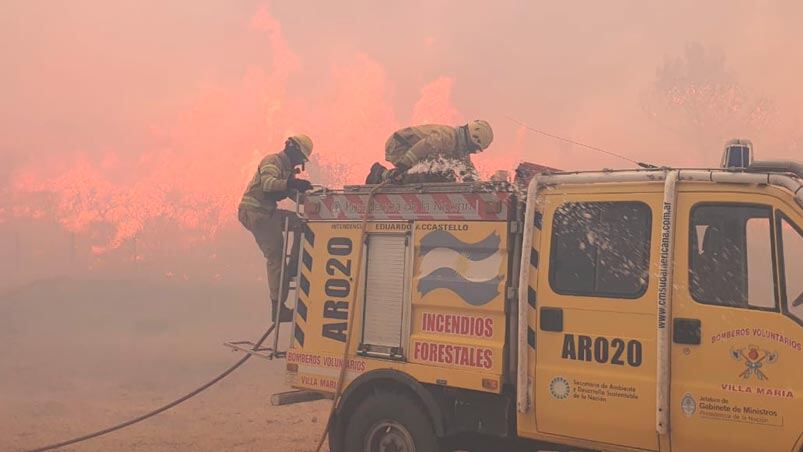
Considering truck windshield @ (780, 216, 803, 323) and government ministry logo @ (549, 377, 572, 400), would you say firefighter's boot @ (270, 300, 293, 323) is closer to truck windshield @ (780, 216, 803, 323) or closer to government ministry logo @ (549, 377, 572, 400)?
government ministry logo @ (549, 377, 572, 400)

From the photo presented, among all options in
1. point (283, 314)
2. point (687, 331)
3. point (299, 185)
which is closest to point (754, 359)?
point (687, 331)

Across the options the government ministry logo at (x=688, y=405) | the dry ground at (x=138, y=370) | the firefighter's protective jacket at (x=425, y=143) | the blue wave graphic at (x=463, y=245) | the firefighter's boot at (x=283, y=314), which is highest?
the firefighter's protective jacket at (x=425, y=143)

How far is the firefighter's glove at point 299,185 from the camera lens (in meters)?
6.80

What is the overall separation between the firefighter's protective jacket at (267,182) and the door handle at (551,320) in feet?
10.4

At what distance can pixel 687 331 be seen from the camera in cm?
445

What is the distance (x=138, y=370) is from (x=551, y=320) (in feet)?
91.3

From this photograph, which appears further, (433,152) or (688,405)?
(433,152)

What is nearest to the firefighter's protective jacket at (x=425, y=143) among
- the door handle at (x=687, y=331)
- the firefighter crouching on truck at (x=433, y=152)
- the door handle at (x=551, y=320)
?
the firefighter crouching on truck at (x=433, y=152)

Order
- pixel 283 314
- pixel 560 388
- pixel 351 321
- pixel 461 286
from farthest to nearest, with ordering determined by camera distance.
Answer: pixel 283 314, pixel 351 321, pixel 461 286, pixel 560 388

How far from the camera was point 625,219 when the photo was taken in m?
4.83

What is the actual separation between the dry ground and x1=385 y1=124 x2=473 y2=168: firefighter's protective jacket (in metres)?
4.42

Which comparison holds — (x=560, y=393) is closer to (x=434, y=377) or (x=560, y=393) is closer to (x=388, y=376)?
(x=434, y=377)

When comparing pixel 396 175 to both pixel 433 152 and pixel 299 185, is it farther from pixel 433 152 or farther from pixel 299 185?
pixel 299 185

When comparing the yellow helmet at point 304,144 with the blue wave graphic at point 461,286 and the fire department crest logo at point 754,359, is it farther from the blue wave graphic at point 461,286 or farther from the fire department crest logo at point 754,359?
the fire department crest logo at point 754,359
